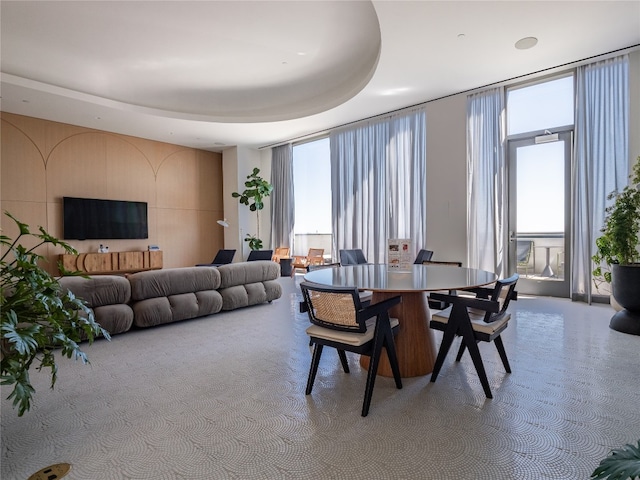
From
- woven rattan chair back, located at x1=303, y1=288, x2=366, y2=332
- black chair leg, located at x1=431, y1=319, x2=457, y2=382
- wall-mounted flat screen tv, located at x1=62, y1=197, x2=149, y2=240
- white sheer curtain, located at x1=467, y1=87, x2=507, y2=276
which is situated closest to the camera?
woven rattan chair back, located at x1=303, y1=288, x2=366, y2=332

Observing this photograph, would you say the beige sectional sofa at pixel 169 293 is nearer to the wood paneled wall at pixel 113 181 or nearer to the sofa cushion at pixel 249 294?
the sofa cushion at pixel 249 294

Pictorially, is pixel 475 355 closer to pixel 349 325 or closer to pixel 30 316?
pixel 349 325

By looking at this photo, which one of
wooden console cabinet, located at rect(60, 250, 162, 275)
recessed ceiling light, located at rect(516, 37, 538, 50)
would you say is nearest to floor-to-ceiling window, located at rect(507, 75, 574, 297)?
recessed ceiling light, located at rect(516, 37, 538, 50)

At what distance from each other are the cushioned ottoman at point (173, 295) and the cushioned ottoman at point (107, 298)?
0.12 m

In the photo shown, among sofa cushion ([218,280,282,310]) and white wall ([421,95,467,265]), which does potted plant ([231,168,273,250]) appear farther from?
white wall ([421,95,467,265])

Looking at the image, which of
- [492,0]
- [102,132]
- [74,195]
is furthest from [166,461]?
[102,132]

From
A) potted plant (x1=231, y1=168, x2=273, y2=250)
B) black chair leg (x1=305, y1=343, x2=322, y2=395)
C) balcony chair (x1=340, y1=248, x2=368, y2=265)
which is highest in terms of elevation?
potted plant (x1=231, y1=168, x2=273, y2=250)

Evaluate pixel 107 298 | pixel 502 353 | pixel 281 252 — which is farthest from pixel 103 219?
pixel 502 353

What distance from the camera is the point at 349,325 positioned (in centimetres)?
220

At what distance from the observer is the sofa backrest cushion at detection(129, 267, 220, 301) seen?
392 cm

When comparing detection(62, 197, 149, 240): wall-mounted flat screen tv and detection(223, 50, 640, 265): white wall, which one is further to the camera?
detection(62, 197, 149, 240): wall-mounted flat screen tv

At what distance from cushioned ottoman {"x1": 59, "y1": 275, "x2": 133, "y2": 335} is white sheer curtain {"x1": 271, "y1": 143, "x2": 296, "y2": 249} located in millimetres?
5748

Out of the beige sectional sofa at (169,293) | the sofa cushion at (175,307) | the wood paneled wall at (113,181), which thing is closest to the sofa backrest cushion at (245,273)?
the beige sectional sofa at (169,293)

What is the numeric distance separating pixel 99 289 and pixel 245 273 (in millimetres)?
1848
